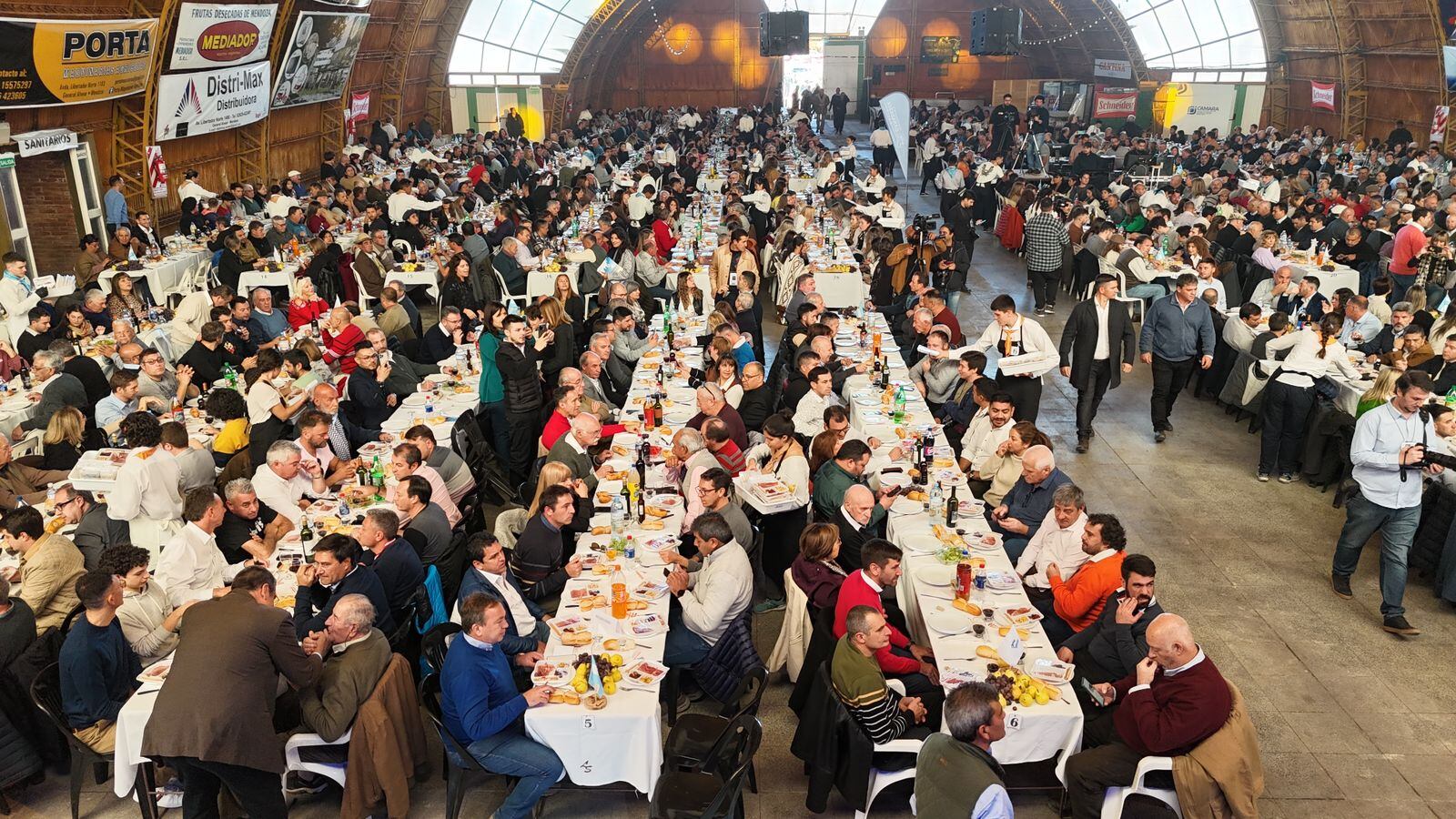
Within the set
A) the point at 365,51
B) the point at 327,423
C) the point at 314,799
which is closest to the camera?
the point at 314,799

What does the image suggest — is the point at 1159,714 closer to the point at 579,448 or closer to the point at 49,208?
the point at 579,448

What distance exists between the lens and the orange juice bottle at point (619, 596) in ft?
19.1

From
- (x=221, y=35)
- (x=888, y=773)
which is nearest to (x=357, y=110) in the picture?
(x=221, y=35)

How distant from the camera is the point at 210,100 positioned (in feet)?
61.7

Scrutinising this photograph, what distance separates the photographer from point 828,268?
1362cm

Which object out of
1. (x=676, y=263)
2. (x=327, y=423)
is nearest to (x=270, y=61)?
(x=676, y=263)

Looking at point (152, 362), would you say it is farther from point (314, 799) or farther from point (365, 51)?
point (365, 51)

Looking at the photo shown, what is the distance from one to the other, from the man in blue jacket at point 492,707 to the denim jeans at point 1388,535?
540 cm

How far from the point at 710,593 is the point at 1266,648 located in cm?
370

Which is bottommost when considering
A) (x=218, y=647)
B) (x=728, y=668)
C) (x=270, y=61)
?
(x=728, y=668)

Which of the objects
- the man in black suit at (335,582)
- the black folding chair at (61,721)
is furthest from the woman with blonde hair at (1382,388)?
the black folding chair at (61,721)

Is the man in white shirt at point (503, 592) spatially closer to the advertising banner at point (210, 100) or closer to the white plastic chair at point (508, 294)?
the white plastic chair at point (508, 294)

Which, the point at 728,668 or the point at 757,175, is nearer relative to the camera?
the point at 728,668

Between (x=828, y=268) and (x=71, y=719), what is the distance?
9965 millimetres
